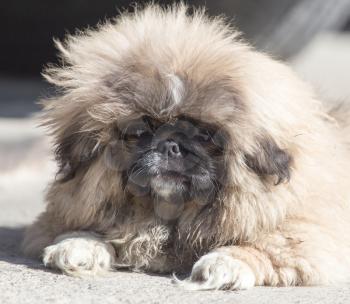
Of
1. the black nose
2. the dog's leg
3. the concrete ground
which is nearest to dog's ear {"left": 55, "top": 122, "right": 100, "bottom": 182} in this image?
the black nose

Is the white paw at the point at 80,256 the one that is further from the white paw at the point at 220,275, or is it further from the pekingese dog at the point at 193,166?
the white paw at the point at 220,275

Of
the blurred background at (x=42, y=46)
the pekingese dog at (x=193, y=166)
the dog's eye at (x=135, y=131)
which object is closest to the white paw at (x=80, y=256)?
the pekingese dog at (x=193, y=166)

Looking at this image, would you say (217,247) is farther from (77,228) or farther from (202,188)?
(77,228)

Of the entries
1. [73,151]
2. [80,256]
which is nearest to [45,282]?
[80,256]

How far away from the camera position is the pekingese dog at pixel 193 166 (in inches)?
149

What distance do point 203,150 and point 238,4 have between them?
4252mm

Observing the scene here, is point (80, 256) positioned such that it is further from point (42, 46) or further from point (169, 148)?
point (42, 46)

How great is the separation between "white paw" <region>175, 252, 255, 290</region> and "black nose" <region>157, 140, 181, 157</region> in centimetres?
46

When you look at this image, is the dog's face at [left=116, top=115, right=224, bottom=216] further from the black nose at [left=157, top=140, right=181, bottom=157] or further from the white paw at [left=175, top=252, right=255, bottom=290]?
the white paw at [left=175, top=252, right=255, bottom=290]

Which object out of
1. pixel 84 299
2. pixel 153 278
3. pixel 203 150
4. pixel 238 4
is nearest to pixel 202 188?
pixel 203 150

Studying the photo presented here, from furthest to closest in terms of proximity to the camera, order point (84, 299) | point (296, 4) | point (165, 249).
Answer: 1. point (296, 4)
2. point (165, 249)
3. point (84, 299)

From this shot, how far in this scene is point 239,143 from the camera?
3768 mm

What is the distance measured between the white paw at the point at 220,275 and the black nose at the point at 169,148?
46 cm

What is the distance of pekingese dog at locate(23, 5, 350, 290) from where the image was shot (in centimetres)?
378
